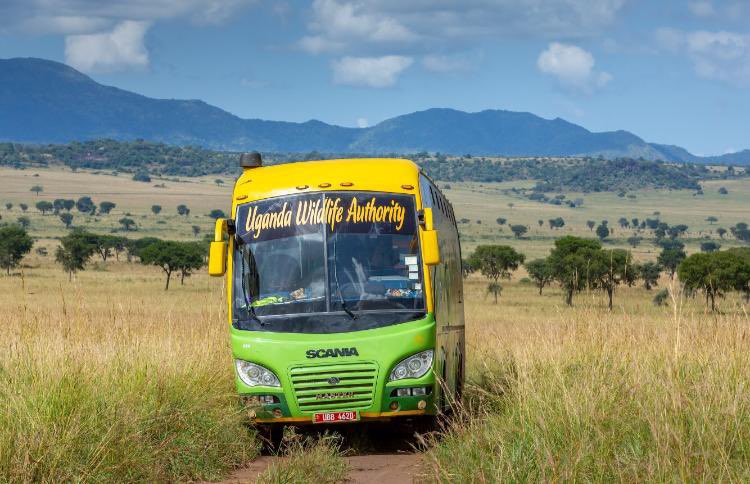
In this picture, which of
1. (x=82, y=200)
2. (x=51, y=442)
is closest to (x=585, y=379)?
(x=51, y=442)

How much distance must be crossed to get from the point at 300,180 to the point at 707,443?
5.69 meters

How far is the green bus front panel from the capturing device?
1081 centimetres

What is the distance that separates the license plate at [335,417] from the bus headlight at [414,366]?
0.52 meters

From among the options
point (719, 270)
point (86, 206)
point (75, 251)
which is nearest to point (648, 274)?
A: point (719, 270)

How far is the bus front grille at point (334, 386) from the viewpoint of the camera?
10.8 meters

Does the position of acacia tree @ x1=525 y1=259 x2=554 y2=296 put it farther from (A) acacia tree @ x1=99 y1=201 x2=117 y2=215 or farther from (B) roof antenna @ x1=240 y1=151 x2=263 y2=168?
(A) acacia tree @ x1=99 y1=201 x2=117 y2=215

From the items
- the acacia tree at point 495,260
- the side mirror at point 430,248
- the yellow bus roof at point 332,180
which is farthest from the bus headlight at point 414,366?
the acacia tree at point 495,260

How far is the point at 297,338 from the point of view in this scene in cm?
1093

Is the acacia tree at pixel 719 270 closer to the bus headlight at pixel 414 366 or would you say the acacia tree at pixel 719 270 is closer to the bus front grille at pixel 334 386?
the bus headlight at pixel 414 366

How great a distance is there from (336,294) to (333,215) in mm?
918

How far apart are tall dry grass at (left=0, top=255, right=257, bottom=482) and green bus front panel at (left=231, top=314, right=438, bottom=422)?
0.66 m

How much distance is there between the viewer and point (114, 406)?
938 cm

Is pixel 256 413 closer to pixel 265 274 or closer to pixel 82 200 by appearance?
pixel 265 274

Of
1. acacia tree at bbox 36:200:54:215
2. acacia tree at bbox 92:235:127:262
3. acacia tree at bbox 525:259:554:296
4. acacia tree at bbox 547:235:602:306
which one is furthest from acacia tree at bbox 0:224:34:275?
acacia tree at bbox 36:200:54:215
